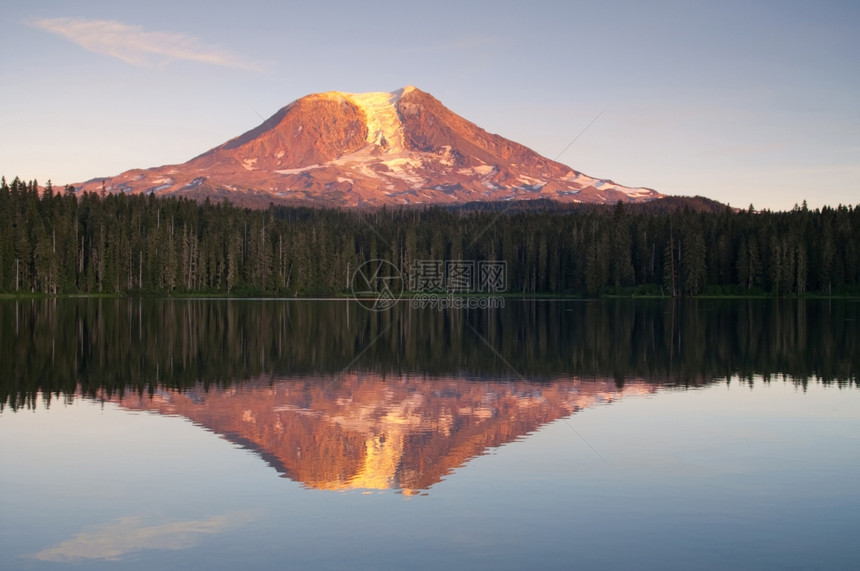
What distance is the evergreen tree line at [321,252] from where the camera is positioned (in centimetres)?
13012

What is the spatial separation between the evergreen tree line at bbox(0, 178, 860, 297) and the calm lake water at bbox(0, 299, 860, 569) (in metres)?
101

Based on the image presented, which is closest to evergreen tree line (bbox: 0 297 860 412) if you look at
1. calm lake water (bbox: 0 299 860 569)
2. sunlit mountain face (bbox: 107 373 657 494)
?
calm lake water (bbox: 0 299 860 569)

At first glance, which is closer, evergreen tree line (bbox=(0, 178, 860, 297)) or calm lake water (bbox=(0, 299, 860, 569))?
calm lake water (bbox=(0, 299, 860, 569))

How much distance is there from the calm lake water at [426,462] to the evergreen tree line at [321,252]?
332 ft

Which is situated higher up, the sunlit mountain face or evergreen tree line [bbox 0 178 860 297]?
evergreen tree line [bbox 0 178 860 297]

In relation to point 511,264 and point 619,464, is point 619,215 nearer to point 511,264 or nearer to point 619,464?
point 511,264

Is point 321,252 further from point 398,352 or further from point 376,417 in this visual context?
point 376,417

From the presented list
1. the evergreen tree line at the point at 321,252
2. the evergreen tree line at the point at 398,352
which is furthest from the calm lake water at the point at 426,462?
the evergreen tree line at the point at 321,252

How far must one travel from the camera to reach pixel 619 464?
670 inches

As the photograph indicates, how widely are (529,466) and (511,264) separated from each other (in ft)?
513

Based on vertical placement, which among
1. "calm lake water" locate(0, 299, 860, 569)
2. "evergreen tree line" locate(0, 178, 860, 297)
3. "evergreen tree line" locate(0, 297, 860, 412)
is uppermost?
"evergreen tree line" locate(0, 178, 860, 297)

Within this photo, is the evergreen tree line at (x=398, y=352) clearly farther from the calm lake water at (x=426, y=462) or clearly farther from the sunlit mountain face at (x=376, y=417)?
the sunlit mountain face at (x=376, y=417)

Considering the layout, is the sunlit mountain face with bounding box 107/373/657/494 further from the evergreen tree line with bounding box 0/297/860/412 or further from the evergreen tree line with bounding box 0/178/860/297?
the evergreen tree line with bounding box 0/178/860/297

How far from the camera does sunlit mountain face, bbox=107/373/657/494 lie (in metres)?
16.8
